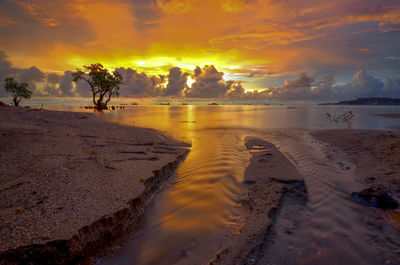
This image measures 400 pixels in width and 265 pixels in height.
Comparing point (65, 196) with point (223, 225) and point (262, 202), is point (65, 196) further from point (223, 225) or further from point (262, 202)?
point (262, 202)

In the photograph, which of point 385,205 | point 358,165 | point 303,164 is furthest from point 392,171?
point 385,205

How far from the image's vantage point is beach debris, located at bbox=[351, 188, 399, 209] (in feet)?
14.2

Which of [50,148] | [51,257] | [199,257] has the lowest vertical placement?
[199,257]

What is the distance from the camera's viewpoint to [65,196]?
141 inches

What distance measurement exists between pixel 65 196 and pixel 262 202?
4229mm

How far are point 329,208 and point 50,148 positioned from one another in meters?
8.59

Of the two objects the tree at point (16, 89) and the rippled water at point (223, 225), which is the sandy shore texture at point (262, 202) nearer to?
the rippled water at point (223, 225)

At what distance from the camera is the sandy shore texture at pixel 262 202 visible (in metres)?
2.91

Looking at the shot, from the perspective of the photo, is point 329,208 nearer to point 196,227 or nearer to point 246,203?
point 246,203

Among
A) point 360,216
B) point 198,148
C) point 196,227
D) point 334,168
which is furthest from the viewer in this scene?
point 198,148

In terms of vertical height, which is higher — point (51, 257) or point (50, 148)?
point (50, 148)

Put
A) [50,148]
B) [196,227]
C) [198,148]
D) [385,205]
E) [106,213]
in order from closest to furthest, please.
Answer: [106,213]
[196,227]
[385,205]
[50,148]
[198,148]

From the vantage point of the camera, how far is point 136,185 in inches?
178

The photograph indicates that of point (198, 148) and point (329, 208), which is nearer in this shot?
point (329, 208)
